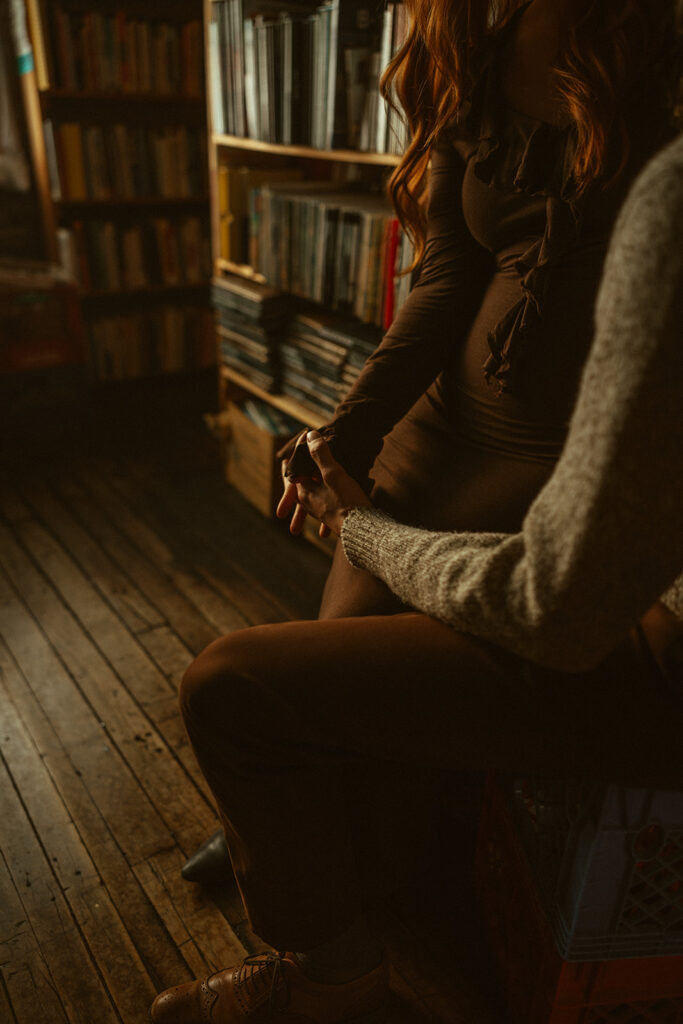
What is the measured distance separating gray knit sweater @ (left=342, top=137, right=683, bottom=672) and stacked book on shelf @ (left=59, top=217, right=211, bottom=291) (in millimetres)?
2408

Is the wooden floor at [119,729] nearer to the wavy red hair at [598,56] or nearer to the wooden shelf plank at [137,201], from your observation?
the wooden shelf plank at [137,201]

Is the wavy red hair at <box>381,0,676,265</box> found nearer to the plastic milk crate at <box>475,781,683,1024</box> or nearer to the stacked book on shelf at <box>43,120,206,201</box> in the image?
the plastic milk crate at <box>475,781,683,1024</box>

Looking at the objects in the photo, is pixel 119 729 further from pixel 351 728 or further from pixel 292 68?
pixel 292 68

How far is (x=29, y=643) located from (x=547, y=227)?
4.32ft

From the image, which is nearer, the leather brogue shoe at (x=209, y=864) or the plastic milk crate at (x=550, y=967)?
the plastic milk crate at (x=550, y=967)

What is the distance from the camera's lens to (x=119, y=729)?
1.38 m

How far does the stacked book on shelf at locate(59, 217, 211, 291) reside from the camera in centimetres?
260

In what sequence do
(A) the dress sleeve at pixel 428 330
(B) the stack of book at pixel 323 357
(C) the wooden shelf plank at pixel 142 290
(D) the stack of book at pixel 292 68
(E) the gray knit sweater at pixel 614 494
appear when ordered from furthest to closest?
(C) the wooden shelf plank at pixel 142 290
(B) the stack of book at pixel 323 357
(D) the stack of book at pixel 292 68
(A) the dress sleeve at pixel 428 330
(E) the gray knit sweater at pixel 614 494

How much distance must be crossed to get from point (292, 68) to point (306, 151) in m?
0.19

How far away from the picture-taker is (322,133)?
1.75 meters

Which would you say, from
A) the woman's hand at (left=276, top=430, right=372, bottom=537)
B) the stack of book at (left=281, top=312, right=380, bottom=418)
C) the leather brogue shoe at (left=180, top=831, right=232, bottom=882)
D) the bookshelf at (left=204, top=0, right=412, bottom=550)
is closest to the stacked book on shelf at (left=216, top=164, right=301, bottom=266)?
the bookshelf at (left=204, top=0, right=412, bottom=550)

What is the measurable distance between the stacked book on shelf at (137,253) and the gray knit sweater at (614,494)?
2408 millimetres


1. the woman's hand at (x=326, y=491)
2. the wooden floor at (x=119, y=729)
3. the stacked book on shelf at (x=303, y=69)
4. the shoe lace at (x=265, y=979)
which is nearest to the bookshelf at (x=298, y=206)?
the stacked book on shelf at (x=303, y=69)

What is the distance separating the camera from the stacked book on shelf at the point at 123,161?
8.08 feet
